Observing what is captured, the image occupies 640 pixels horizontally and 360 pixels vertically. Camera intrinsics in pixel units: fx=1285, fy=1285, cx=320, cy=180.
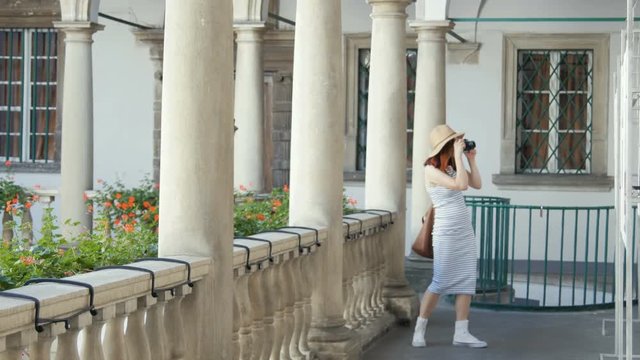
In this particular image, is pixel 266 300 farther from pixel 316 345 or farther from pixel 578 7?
pixel 578 7

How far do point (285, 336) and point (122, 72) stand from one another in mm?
11094

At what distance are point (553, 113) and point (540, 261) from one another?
1.96 metres

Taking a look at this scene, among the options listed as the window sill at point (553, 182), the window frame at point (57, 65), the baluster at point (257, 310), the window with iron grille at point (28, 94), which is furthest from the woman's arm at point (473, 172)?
the window with iron grille at point (28, 94)

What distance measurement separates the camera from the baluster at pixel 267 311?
21.3 feet

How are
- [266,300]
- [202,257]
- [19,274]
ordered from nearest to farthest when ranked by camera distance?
[19,274] < [202,257] < [266,300]

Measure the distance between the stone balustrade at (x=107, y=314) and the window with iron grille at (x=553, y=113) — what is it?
1208 cm

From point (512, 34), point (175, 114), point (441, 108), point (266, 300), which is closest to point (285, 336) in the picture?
point (266, 300)

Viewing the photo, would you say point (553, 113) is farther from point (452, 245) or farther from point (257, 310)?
point (257, 310)

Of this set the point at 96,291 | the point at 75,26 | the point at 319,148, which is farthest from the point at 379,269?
the point at 96,291

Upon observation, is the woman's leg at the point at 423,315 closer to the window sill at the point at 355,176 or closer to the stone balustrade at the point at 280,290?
the stone balustrade at the point at 280,290

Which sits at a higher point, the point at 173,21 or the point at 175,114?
the point at 173,21

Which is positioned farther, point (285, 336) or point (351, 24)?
point (351, 24)

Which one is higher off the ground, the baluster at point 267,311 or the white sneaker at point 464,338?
the baluster at point 267,311

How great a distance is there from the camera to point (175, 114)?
17.7 ft
